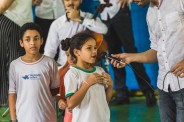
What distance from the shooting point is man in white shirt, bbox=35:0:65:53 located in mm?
5461

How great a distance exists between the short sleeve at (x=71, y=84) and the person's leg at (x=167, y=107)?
1.74ft

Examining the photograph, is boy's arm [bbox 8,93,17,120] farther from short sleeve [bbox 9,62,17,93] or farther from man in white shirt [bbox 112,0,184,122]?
man in white shirt [bbox 112,0,184,122]

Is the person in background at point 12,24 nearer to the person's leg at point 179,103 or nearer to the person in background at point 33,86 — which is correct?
the person in background at point 33,86

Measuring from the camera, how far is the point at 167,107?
8.98 ft

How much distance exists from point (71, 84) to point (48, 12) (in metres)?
2.71

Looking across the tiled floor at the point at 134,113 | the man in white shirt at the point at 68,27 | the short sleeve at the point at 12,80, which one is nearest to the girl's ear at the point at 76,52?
the short sleeve at the point at 12,80

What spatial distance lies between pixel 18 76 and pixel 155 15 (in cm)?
111

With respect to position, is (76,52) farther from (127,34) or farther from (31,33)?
(127,34)

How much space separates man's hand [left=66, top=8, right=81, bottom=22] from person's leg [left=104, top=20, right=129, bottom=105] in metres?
0.88

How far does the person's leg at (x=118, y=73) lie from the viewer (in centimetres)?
562

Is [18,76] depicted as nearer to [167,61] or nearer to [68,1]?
[167,61]

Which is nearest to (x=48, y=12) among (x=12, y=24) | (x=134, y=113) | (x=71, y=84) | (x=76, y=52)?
(x=12, y=24)

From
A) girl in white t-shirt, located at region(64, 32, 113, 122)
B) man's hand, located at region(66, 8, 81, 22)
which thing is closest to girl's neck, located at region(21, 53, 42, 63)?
girl in white t-shirt, located at region(64, 32, 113, 122)

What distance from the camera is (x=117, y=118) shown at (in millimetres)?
4852
